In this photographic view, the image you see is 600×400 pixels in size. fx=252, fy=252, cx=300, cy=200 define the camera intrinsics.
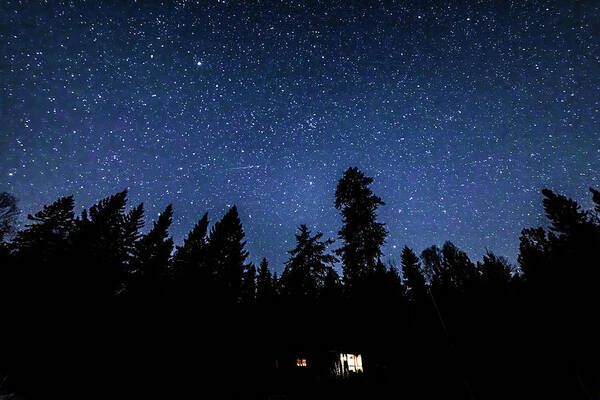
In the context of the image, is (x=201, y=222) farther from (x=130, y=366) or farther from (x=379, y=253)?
(x=379, y=253)

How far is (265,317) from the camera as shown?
28.9 meters

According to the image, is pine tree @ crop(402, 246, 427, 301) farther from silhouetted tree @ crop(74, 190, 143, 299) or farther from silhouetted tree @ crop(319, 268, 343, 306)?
silhouetted tree @ crop(74, 190, 143, 299)

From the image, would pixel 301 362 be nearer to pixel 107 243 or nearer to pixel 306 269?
pixel 306 269

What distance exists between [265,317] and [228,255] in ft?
28.1

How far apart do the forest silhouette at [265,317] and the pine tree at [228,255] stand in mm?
159

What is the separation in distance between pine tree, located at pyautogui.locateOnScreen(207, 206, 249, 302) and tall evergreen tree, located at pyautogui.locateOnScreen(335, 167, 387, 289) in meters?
10.8

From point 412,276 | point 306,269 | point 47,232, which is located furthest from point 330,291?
point 47,232

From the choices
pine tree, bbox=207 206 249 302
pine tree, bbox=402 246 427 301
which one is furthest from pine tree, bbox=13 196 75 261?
pine tree, bbox=402 246 427 301

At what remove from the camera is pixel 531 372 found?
18.8 metres

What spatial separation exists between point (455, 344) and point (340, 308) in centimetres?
1104

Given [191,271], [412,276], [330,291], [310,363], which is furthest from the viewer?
[412,276]

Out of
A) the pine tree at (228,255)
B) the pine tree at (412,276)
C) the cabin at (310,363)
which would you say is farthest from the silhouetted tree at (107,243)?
the pine tree at (412,276)

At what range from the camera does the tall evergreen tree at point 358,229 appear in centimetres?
2386

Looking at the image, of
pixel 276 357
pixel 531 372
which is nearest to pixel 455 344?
pixel 531 372
